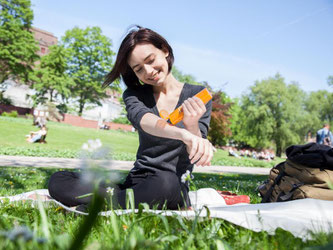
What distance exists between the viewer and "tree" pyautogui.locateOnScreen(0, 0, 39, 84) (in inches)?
1281

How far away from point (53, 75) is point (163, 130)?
3682 centimetres

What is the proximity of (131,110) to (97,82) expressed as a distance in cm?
3992

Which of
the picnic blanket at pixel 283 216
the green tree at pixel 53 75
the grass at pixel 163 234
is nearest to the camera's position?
the grass at pixel 163 234

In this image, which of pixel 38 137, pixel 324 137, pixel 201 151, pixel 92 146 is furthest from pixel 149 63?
pixel 38 137

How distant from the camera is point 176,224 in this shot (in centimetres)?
162

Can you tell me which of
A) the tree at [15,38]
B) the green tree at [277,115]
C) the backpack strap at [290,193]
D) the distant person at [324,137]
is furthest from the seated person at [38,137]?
the green tree at [277,115]

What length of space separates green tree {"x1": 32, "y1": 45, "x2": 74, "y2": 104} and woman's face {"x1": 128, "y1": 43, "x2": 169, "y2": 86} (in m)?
35.6

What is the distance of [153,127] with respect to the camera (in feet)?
7.77

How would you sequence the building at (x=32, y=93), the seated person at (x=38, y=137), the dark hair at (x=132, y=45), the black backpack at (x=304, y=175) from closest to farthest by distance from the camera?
the black backpack at (x=304, y=175) < the dark hair at (x=132, y=45) < the seated person at (x=38, y=137) < the building at (x=32, y=93)

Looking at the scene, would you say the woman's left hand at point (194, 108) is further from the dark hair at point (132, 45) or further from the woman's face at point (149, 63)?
the dark hair at point (132, 45)

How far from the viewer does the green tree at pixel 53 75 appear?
35875 millimetres

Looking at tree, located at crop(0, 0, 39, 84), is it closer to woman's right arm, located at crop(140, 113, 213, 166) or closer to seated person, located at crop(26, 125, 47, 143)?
seated person, located at crop(26, 125, 47, 143)

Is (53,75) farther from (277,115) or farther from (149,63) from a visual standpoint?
(149,63)

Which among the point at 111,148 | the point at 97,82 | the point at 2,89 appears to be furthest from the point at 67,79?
the point at 111,148
